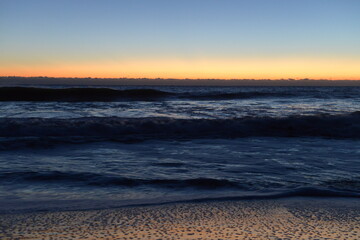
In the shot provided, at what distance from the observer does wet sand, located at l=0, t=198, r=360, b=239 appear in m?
2.15

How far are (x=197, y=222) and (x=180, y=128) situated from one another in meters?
6.80

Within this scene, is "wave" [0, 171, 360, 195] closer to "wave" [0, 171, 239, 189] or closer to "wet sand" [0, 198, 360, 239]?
"wave" [0, 171, 239, 189]

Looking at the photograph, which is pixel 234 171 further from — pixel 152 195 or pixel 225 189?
pixel 152 195

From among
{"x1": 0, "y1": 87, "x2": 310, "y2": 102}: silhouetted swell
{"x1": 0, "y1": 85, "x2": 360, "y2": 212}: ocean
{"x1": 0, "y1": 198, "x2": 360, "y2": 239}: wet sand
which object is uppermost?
{"x1": 0, "y1": 87, "x2": 310, "y2": 102}: silhouetted swell

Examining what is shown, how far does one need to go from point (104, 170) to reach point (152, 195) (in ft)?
3.80

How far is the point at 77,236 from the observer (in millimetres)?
2098

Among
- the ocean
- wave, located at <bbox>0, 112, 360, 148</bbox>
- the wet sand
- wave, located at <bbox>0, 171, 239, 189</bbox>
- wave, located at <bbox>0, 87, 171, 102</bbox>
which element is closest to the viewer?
the wet sand

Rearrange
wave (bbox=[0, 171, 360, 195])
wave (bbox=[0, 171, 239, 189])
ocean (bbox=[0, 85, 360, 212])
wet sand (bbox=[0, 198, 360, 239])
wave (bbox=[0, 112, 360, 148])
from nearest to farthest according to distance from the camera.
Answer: wet sand (bbox=[0, 198, 360, 239]) < ocean (bbox=[0, 85, 360, 212]) < wave (bbox=[0, 171, 360, 195]) < wave (bbox=[0, 171, 239, 189]) < wave (bbox=[0, 112, 360, 148])

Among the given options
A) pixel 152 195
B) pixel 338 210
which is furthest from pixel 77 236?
pixel 338 210

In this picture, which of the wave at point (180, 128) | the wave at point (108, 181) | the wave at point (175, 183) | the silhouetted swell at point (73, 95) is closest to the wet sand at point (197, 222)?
the wave at point (175, 183)

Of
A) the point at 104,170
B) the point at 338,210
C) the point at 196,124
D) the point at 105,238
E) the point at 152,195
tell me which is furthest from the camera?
the point at 196,124

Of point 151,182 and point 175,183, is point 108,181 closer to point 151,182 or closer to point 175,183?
point 151,182

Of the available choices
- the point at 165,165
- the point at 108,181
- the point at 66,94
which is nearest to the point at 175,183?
the point at 108,181

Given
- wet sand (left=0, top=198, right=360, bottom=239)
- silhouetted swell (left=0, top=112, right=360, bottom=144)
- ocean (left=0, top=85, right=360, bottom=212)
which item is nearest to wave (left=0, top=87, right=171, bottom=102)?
silhouetted swell (left=0, top=112, right=360, bottom=144)
